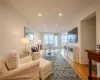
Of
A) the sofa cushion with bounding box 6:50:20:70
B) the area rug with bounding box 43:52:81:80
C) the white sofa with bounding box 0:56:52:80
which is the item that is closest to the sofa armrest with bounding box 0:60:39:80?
the white sofa with bounding box 0:56:52:80

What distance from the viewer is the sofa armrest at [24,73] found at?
6.47 feet

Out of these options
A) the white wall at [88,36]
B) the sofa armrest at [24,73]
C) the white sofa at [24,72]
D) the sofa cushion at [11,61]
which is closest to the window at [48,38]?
the white wall at [88,36]

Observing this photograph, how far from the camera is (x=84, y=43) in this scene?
481 centimetres

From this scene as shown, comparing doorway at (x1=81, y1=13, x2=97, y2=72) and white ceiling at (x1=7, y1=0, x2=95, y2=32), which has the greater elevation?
white ceiling at (x1=7, y1=0, x2=95, y2=32)

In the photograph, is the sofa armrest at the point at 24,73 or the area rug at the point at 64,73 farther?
the area rug at the point at 64,73

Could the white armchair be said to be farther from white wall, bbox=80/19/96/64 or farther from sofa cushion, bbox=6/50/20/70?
white wall, bbox=80/19/96/64

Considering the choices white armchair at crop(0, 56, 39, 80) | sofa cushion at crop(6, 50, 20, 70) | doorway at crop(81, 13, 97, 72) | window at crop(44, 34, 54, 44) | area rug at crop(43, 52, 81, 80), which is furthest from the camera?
window at crop(44, 34, 54, 44)

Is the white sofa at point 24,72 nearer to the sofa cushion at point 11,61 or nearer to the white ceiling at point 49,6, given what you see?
the sofa cushion at point 11,61

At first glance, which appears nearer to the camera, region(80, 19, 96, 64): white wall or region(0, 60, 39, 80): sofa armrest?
region(0, 60, 39, 80): sofa armrest

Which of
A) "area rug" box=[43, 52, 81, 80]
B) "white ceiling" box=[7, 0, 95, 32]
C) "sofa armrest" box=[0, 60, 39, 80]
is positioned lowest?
"area rug" box=[43, 52, 81, 80]

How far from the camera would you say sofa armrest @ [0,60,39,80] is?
1.97m

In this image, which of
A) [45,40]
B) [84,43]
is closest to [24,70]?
[84,43]

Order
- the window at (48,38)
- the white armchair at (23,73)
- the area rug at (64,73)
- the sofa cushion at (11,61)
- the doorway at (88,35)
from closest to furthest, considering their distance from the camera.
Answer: the white armchair at (23,73) → the sofa cushion at (11,61) → the area rug at (64,73) → the doorway at (88,35) → the window at (48,38)

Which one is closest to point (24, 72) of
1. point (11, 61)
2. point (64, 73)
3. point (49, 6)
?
point (11, 61)
